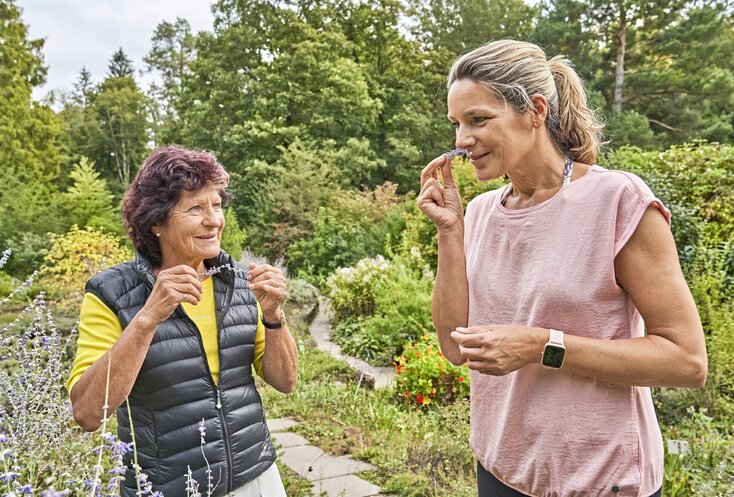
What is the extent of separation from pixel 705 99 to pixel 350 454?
19833mm

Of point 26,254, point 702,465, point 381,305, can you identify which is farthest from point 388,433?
point 26,254

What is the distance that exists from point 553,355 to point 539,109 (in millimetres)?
611

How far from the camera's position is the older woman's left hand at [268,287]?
1.90 meters

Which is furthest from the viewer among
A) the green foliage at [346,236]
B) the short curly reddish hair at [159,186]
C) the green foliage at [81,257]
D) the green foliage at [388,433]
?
the green foliage at [346,236]

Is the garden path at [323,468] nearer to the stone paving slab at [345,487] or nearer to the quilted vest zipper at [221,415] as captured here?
the stone paving slab at [345,487]

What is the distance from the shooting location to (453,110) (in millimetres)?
1560

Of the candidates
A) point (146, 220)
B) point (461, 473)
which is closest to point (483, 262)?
point (146, 220)

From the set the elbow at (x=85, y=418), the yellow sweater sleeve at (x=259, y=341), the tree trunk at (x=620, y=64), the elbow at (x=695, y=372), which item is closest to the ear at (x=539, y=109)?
the elbow at (x=695, y=372)

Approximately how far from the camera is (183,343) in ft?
6.12

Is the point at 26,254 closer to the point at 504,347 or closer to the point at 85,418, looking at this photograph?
the point at 85,418

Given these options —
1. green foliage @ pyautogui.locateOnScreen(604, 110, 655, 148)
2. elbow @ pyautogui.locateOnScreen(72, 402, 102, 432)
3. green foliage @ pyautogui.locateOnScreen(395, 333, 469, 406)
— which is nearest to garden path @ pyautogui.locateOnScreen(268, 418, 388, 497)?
green foliage @ pyautogui.locateOnScreen(395, 333, 469, 406)

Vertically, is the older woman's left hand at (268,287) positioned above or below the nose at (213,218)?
below

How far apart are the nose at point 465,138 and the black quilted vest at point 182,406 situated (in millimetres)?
964

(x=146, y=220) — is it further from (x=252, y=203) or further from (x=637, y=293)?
(x=252, y=203)
